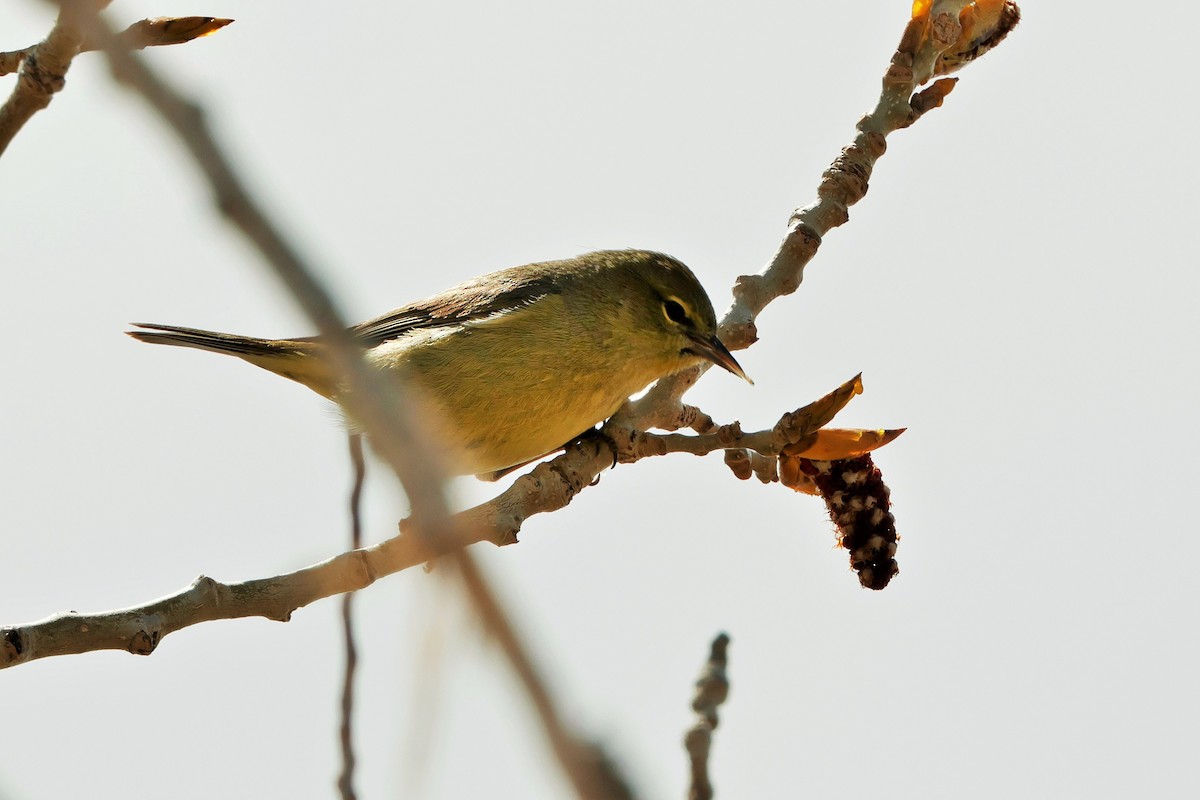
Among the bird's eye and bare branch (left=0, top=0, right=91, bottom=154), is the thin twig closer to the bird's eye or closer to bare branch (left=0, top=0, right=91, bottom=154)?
bare branch (left=0, top=0, right=91, bottom=154)

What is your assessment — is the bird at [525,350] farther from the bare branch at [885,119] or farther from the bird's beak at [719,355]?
the bare branch at [885,119]

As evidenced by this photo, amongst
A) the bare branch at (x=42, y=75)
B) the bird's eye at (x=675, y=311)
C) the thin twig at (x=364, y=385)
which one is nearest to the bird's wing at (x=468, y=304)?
the bird's eye at (x=675, y=311)

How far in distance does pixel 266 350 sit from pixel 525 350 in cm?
123

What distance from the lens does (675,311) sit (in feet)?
18.4

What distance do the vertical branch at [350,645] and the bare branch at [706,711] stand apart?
31.7 inches

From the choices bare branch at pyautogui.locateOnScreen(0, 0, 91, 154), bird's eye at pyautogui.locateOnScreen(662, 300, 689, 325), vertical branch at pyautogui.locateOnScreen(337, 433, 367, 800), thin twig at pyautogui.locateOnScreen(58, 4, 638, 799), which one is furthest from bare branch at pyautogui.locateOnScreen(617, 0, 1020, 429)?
thin twig at pyautogui.locateOnScreen(58, 4, 638, 799)

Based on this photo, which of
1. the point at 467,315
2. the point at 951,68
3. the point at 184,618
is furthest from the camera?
the point at 467,315

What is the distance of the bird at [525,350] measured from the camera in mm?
5141

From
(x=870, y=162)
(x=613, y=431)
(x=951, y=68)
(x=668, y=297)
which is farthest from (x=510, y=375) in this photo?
(x=951, y=68)

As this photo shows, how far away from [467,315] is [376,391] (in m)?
4.73

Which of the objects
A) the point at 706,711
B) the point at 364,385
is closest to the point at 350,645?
the point at 706,711

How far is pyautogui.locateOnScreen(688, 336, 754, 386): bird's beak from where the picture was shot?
5.15 meters

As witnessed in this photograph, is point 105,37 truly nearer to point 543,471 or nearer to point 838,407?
point 838,407

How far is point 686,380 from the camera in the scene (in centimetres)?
533
